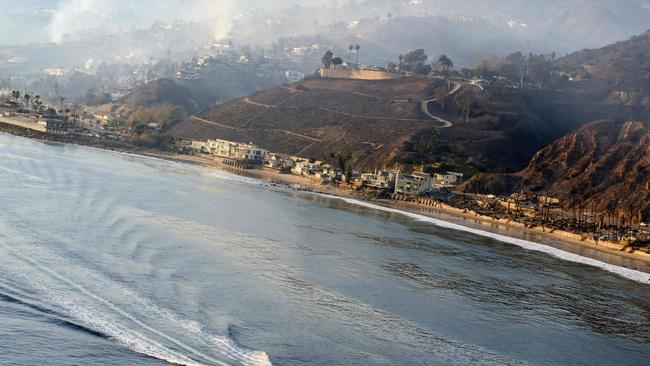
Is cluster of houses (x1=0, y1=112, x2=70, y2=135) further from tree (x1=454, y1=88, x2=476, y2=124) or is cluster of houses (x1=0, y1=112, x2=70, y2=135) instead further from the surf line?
the surf line

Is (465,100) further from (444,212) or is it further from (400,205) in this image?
(444,212)

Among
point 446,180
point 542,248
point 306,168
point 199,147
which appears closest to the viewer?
point 542,248

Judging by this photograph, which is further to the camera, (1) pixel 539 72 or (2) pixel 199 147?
(1) pixel 539 72

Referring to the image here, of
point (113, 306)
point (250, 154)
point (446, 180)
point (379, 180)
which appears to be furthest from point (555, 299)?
point (250, 154)

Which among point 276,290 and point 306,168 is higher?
point 306,168

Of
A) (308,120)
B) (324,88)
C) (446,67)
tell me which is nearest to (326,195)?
(308,120)

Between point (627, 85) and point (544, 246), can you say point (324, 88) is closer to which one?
point (627, 85)

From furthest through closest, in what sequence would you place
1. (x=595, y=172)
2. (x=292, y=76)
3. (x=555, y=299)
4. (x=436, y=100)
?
(x=292, y=76), (x=436, y=100), (x=595, y=172), (x=555, y=299)

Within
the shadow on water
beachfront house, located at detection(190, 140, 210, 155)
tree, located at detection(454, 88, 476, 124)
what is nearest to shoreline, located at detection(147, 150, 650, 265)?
beachfront house, located at detection(190, 140, 210, 155)
